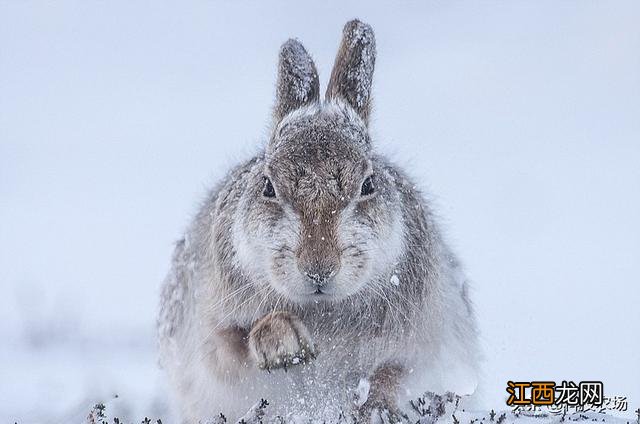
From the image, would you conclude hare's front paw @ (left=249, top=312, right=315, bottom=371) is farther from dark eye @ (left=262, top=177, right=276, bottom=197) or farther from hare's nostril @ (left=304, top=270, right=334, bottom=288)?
dark eye @ (left=262, top=177, right=276, bottom=197)

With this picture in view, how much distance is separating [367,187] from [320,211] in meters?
0.53

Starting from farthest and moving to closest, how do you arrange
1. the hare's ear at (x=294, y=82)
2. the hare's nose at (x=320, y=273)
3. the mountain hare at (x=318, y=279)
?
the hare's ear at (x=294, y=82)
the mountain hare at (x=318, y=279)
the hare's nose at (x=320, y=273)

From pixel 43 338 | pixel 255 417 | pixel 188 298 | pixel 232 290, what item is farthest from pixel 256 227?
pixel 43 338

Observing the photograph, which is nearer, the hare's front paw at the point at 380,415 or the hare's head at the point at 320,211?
the hare's head at the point at 320,211

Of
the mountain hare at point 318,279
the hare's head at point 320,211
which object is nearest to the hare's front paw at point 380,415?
the mountain hare at point 318,279

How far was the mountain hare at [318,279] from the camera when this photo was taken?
19.6ft

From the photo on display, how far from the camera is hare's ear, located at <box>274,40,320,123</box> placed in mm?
7121

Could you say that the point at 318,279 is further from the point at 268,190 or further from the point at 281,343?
the point at 268,190

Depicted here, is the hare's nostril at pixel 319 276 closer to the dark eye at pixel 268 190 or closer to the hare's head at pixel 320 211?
the hare's head at pixel 320 211

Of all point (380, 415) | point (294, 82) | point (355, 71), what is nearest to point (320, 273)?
point (380, 415)

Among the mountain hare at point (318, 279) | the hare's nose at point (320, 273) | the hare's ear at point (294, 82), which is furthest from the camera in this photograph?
the hare's ear at point (294, 82)

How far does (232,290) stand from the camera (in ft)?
A: 21.9

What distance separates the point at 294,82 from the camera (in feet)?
23.4

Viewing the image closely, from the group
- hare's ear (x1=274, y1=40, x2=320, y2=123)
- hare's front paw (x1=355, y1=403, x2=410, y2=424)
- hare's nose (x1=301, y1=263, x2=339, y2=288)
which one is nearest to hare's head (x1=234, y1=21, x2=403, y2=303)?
hare's nose (x1=301, y1=263, x2=339, y2=288)
